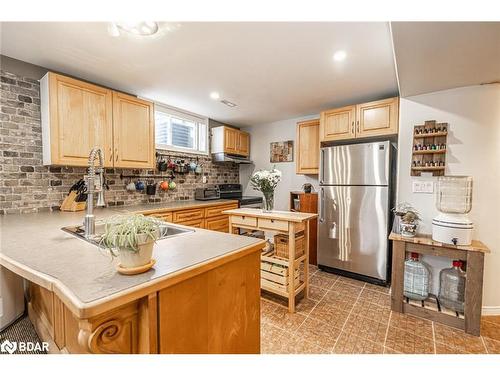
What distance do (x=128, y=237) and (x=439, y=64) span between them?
7.42ft

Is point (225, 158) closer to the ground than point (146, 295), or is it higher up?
higher up

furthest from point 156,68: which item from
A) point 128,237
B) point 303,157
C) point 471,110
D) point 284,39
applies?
point 471,110

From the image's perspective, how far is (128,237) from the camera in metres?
0.76

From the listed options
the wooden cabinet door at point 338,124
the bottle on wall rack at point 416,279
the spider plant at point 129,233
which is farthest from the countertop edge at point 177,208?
the bottle on wall rack at point 416,279

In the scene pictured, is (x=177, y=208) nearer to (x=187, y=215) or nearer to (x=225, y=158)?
(x=187, y=215)

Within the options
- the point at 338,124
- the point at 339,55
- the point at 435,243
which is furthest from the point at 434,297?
the point at 339,55

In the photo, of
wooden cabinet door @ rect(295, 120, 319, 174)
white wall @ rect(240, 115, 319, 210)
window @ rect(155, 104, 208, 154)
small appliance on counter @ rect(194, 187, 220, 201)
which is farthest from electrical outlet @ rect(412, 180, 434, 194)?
window @ rect(155, 104, 208, 154)

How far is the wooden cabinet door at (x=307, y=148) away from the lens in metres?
3.52

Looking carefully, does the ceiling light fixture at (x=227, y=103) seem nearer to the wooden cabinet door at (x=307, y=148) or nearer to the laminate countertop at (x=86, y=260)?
the wooden cabinet door at (x=307, y=148)

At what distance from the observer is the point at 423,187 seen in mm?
2250

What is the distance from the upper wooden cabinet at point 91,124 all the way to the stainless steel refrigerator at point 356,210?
94.3 inches

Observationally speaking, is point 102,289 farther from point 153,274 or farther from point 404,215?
point 404,215

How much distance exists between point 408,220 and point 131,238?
93.7 inches
